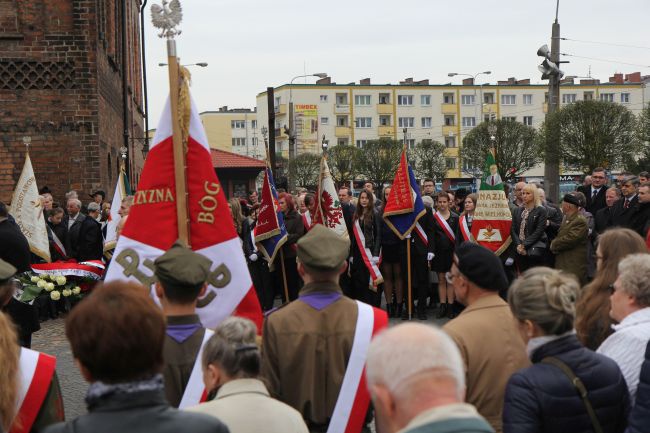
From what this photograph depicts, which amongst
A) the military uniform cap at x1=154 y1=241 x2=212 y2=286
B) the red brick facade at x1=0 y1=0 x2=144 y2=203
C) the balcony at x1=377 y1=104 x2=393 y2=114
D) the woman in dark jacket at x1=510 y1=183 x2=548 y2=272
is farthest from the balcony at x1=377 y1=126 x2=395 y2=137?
the military uniform cap at x1=154 y1=241 x2=212 y2=286

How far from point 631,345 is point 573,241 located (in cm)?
743

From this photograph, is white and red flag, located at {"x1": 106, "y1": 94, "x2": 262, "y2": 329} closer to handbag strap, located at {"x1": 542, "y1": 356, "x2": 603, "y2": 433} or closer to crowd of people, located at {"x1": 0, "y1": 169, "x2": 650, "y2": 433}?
crowd of people, located at {"x1": 0, "y1": 169, "x2": 650, "y2": 433}

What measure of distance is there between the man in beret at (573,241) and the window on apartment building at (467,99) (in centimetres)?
9335

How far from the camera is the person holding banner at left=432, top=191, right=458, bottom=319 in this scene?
1322 cm

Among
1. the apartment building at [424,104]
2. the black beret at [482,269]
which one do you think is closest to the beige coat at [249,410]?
the black beret at [482,269]

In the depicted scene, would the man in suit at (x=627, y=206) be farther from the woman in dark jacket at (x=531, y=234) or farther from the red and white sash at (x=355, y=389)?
the red and white sash at (x=355, y=389)

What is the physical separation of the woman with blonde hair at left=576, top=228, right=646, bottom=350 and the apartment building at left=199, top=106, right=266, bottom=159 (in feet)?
389

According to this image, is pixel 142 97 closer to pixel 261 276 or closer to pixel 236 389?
pixel 261 276

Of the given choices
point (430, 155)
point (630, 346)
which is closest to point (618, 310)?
point (630, 346)

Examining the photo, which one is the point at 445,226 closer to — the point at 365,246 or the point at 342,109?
the point at 365,246

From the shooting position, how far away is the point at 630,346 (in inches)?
159

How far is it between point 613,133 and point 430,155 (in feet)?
129

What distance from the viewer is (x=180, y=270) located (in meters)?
4.00

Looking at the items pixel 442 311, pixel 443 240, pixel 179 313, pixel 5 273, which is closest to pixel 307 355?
pixel 179 313
